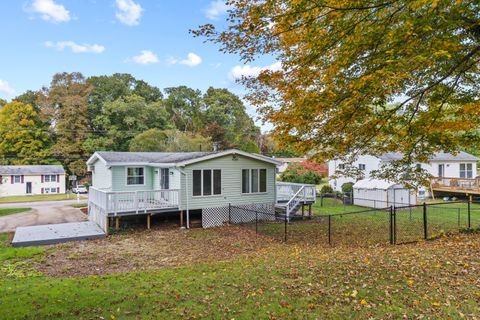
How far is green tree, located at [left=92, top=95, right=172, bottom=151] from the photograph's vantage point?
1756 inches

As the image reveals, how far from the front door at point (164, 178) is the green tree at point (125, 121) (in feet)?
95.6

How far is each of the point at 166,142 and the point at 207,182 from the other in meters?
21.8

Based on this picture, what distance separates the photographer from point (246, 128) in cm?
5438

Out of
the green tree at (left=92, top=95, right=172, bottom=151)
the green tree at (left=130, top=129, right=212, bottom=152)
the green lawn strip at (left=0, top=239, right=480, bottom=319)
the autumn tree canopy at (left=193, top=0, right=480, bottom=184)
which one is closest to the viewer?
the green lawn strip at (left=0, top=239, right=480, bottom=319)

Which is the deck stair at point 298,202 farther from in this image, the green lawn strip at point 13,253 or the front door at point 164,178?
the green lawn strip at point 13,253

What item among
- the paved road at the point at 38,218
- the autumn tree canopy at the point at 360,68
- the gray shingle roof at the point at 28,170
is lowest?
the paved road at the point at 38,218

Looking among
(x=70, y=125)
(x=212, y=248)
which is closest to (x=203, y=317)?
(x=212, y=248)

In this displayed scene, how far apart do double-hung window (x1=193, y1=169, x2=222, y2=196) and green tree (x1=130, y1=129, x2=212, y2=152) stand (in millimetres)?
18733

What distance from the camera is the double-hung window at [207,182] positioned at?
15664 mm

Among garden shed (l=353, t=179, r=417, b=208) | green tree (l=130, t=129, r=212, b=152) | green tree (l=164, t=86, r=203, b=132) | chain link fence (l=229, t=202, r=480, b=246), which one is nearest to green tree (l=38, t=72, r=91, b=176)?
green tree (l=130, t=129, r=212, b=152)

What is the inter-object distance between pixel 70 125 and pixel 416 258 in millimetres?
49199

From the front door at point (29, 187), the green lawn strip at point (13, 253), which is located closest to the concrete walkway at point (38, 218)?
the green lawn strip at point (13, 253)

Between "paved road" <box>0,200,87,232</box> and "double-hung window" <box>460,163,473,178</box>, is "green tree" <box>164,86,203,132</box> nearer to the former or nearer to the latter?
"paved road" <box>0,200,87,232</box>

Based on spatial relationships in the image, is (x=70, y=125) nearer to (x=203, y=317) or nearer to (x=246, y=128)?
(x=246, y=128)
